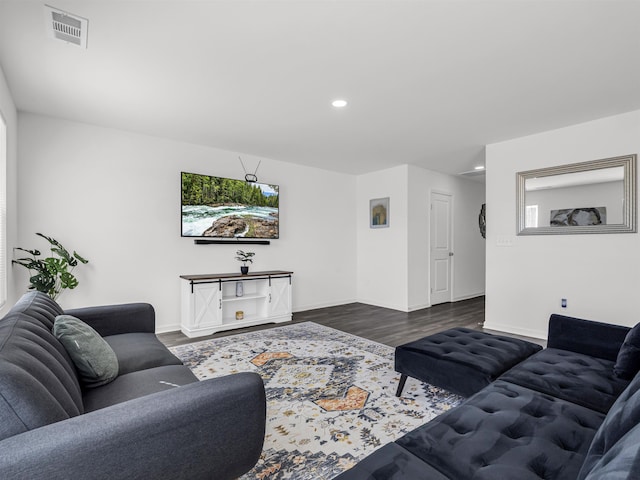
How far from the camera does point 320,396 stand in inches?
98.6

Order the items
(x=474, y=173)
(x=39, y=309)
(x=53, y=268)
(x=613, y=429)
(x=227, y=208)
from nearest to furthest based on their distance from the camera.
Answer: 1. (x=613, y=429)
2. (x=39, y=309)
3. (x=53, y=268)
4. (x=227, y=208)
5. (x=474, y=173)

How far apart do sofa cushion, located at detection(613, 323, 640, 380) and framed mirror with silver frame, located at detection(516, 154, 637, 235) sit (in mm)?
2414

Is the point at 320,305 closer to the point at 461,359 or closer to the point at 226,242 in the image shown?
the point at 226,242

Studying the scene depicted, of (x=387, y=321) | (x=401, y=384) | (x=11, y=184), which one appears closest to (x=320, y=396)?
(x=401, y=384)

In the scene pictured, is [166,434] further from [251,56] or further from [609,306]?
[609,306]

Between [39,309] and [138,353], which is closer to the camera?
[39,309]

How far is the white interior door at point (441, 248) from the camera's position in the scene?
20.5 ft

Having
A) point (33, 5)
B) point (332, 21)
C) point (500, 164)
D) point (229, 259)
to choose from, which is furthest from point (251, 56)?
point (500, 164)

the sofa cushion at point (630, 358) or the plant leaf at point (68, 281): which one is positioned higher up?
the plant leaf at point (68, 281)

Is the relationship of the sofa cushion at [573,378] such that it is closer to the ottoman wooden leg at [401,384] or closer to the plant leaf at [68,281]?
the ottoman wooden leg at [401,384]

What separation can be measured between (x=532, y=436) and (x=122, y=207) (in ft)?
14.5

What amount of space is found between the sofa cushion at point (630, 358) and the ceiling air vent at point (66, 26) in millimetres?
3587

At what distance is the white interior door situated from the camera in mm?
6254

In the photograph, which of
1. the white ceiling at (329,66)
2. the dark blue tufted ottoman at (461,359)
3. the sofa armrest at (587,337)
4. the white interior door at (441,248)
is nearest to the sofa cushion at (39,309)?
the white ceiling at (329,66)
